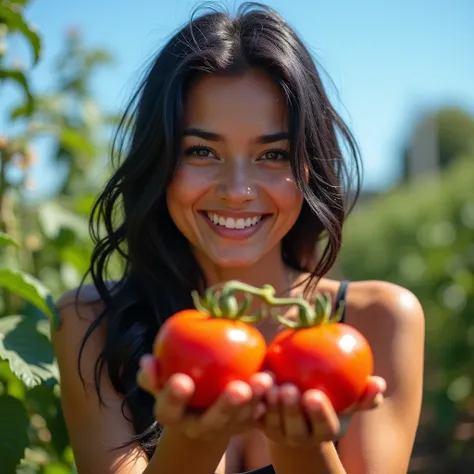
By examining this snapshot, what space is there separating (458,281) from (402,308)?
3314 mm

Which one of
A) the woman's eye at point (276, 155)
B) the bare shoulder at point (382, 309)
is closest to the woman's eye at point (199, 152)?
the woman's eye at point (276, 155)

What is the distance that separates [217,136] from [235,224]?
199 millimetres

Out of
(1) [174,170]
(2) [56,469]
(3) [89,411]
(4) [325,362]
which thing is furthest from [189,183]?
(2) [56,469]

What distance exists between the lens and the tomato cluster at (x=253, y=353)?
112 cm

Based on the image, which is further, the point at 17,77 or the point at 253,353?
the point at 17,77

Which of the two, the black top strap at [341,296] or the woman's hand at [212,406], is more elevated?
the woman's hand at [212,406]

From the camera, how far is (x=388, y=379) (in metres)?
1.81

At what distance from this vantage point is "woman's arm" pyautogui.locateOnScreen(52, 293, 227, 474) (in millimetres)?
1676

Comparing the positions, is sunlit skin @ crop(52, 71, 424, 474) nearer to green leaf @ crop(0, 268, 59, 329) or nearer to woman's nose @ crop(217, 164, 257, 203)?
woman's nose @ crop(217, 164, 257, 203)

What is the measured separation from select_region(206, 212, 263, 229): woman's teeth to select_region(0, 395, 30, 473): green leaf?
2.10ft

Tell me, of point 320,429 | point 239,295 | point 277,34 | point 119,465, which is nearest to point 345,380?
point 320,429

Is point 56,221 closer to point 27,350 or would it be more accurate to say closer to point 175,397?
point 27,350

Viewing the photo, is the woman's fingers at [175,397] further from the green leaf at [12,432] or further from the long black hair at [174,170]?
the green leaf at [12,432]

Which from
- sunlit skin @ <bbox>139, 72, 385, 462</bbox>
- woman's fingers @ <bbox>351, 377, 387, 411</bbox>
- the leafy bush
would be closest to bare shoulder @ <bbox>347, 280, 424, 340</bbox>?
sunlit skin @ <bbox>139, 72, 385, 462</bbox>
